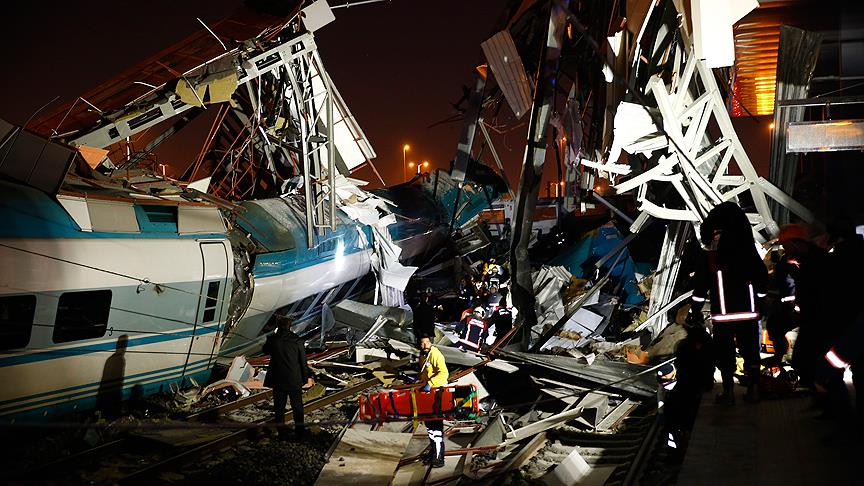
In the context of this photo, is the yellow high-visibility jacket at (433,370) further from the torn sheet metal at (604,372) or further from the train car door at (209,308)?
the train car door at (209,308)

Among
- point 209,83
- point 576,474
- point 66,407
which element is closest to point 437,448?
point 576,474

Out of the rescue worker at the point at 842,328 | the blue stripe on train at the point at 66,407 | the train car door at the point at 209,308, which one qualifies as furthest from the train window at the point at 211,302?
the rescue worker at the point at 842,328

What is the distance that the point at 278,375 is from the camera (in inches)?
346

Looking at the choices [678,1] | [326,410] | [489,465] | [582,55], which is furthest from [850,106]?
[326,410]

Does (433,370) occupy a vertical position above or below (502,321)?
above

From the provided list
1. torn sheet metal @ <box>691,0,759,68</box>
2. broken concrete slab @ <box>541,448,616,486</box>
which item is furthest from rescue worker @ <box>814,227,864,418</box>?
torn sheet metal @ <box>691,0,759,68</box>

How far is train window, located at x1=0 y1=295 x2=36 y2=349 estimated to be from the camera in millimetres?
7953

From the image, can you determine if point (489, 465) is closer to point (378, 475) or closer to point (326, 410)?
point (378, 475)

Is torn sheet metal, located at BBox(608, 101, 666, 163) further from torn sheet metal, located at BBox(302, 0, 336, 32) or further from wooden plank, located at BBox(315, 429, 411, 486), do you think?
torn sheet metal, located at BBox(302, 0, 336, 32)

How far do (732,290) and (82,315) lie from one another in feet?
26.2

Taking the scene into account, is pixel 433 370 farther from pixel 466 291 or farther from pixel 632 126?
pixel 466 291

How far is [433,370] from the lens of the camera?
27.7 feet

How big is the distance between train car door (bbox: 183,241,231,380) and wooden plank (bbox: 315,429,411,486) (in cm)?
366

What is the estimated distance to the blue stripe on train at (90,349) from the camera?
8.08 meters
